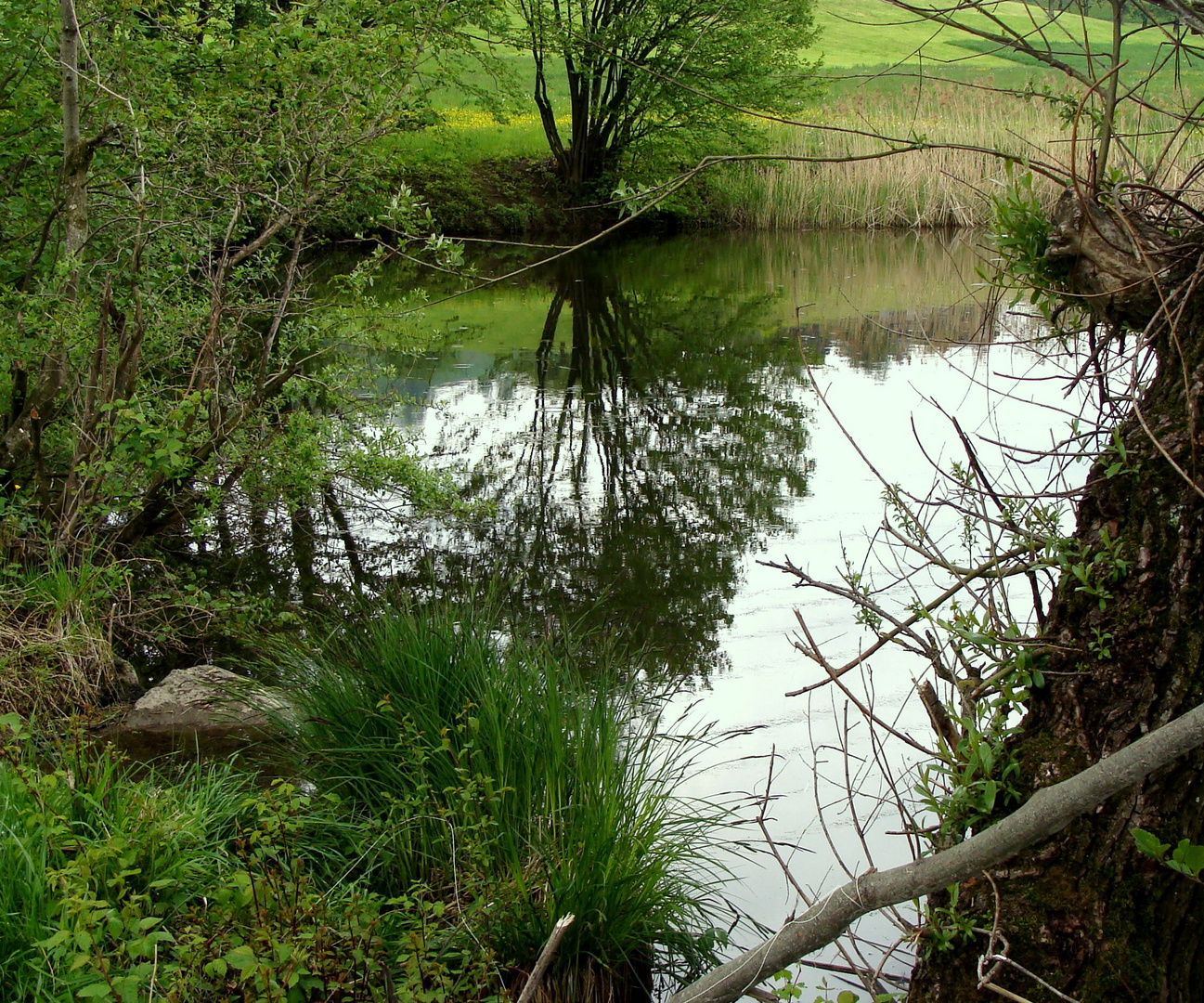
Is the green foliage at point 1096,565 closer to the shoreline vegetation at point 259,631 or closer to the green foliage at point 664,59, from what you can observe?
the shoreline vegetation at point 259,631

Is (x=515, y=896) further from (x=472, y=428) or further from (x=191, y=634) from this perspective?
(x=472, y=428)

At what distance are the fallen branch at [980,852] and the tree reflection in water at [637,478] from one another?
3.03 meters

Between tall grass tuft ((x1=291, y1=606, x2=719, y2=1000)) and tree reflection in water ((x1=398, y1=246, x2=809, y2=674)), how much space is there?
1265mm

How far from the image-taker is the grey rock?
406cm

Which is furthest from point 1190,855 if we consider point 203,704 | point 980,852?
point 203,704

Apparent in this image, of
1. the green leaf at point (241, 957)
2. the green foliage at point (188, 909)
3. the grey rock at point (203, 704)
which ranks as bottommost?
the grey rock at point (203, 704)

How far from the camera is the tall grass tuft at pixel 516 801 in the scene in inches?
108

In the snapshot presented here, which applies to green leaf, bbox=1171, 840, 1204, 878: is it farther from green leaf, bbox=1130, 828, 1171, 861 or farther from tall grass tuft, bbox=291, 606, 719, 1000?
tall grass tuft, bbox=291, 606, 719, 1000

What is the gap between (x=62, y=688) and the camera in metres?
4.09

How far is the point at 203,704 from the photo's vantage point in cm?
425

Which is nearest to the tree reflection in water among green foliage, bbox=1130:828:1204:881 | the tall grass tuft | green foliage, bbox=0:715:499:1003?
the tall grass tuft

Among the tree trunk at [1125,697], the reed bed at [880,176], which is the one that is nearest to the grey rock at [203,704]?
the tree trunk at [1125,697]

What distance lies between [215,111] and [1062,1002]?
5029 mm

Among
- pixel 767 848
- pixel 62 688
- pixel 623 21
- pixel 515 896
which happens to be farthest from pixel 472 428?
pixel 623 21
